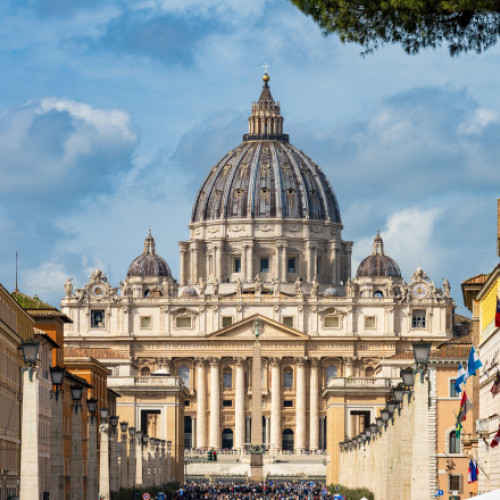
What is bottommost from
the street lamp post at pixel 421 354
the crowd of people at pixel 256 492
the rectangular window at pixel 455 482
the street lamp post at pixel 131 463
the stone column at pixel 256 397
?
the crowd of people at pixel 256 492

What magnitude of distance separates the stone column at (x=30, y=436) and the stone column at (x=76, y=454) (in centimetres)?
1077

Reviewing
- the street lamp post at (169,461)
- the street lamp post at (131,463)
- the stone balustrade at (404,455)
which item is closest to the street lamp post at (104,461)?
the stone balustrade at (404,455)

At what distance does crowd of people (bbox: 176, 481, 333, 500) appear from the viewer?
4569 inches

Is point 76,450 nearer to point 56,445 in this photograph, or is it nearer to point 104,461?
point 56,445

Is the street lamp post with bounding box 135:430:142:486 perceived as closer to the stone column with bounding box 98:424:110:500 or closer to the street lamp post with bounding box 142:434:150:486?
the street lamp post with bounding box 142:434:150:486

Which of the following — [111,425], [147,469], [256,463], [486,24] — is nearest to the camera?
[486,24]

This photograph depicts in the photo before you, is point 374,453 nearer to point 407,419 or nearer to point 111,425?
point 111,425

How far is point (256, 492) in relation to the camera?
128 meters

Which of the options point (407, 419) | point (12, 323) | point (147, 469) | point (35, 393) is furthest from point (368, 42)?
point (147, 469)

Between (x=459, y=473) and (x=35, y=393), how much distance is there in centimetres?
5229

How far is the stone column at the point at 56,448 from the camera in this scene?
51.8 m

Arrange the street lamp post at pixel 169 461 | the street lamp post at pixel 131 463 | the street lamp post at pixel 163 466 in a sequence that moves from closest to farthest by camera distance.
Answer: the street lamp post at pixel 131 463 → the street lamp post at pixel 163 466 → the street lamp post at pixel 169 461

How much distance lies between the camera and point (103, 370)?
4670 inches

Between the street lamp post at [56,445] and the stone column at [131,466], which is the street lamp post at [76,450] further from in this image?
the stone column at [131,466]
